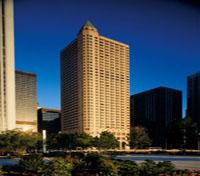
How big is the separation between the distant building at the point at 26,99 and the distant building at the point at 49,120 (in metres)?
3.87

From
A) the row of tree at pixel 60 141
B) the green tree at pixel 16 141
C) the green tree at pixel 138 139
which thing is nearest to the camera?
the green tree at pixel 16 141

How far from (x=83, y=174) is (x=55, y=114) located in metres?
70.1

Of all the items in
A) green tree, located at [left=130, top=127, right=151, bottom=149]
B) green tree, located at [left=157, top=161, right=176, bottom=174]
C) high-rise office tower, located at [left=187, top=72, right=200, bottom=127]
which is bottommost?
green tree, located at [left=130, top=127, right=151, bottom=149]

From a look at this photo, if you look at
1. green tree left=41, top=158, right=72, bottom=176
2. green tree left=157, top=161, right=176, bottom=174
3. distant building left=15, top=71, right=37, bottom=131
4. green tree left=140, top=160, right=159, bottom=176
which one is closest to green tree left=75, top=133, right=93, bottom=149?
green tree left=157, top=161, right=176, bottom=174

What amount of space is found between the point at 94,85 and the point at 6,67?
12363 mm

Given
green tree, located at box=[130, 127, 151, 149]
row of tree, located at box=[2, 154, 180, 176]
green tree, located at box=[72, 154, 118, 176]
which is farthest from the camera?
green tree, located at box=[130, 127, 151, 149]

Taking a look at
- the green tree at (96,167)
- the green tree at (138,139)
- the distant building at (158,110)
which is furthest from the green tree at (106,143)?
the green tree at (96,167)

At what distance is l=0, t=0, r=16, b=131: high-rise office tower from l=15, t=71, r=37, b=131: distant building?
2385 cm

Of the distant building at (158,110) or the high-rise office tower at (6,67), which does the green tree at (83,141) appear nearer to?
the high-rise office tower at (6,67)

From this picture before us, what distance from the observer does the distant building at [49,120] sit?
70.1 metres

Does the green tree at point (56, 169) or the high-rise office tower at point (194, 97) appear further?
the high-rise office tower at point (194, 97)

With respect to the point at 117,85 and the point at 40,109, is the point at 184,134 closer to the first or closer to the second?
the point at 117,85

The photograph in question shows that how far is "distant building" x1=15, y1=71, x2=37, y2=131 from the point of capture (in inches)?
2566

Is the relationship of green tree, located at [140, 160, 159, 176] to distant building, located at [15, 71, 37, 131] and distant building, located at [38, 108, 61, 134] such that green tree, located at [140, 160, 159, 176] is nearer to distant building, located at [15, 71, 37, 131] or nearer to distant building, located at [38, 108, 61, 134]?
distant building, located at [15, 71, 37, 131]
